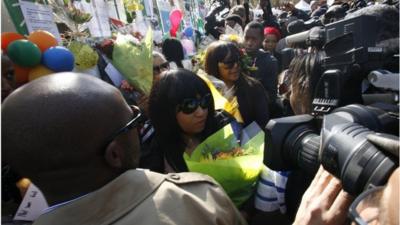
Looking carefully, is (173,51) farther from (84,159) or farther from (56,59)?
(84,159)

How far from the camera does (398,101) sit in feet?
2.75

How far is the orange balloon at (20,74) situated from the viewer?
5.65 feet

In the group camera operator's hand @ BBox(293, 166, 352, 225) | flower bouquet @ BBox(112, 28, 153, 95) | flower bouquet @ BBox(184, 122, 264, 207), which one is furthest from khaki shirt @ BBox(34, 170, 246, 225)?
flower bouquet @ BBox(112, 28, 153, 95)

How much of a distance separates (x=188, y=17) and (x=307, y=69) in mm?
3807

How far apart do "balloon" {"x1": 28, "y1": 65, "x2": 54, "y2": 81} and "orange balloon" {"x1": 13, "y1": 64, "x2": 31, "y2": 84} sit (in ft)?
0.05

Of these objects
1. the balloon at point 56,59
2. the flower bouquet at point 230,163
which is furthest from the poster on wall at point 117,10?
the flower bouquet at point 230,163

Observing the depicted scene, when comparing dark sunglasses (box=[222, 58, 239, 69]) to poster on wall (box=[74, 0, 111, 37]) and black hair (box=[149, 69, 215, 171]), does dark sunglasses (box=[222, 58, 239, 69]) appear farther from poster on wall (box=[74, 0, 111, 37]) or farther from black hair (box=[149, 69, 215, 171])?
poster on wall (box=[74, 0, 111, 37])

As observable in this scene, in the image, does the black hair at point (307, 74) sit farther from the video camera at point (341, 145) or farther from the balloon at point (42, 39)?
the balloon at point (42, 39)

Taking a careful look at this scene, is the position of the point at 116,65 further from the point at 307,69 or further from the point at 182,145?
the point at 307,69

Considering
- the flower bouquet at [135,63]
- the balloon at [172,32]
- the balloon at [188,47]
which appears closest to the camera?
the flower bouquet at [135,63]

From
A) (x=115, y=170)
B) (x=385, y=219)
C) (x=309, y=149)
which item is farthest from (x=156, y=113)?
(x=385, y=219)

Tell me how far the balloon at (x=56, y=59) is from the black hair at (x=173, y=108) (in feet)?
1.46

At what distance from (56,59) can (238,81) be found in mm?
1253

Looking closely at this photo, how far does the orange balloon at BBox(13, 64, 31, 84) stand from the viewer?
5.65 feet
